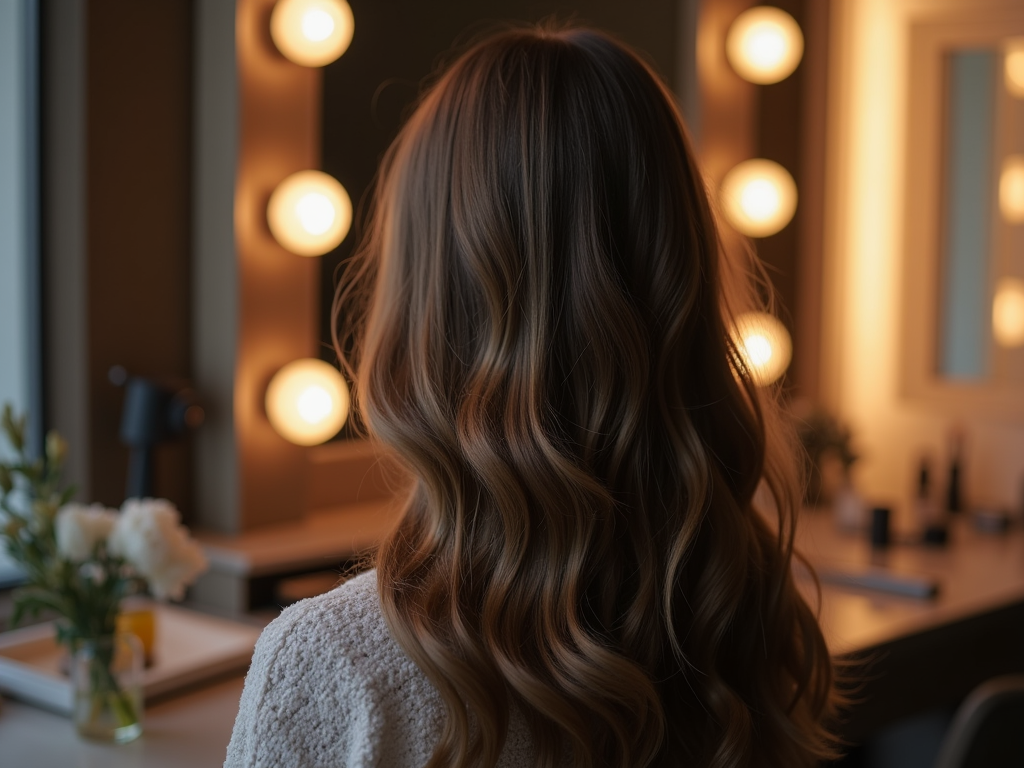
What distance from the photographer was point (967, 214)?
2480 millimetres

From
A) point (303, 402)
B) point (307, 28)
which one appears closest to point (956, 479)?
point (303, 402)

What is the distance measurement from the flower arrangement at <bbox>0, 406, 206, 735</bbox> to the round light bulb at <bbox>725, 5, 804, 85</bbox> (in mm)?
1697

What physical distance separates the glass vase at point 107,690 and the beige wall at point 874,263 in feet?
6.21

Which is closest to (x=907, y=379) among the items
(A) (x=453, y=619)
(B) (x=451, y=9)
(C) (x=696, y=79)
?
(C) (x=696, y=79)

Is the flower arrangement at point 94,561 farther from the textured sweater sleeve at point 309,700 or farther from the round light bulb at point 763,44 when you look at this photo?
the round light bulb at point 763,44

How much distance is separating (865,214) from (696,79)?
24.0 inches

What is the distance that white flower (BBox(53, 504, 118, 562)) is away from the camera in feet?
3.84

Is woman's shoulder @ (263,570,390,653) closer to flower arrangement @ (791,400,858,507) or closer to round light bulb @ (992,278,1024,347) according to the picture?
flower arrangement @ (791,400,858,507)

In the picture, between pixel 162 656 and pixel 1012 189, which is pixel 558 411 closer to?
pixel 162 656

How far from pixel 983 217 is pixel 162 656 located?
2024 mm

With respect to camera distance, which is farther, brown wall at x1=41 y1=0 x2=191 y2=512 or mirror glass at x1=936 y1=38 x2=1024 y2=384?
mirror glass at x1=936 y1=38 x2=1024 y2=384

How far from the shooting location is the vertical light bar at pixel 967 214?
2.44 metres

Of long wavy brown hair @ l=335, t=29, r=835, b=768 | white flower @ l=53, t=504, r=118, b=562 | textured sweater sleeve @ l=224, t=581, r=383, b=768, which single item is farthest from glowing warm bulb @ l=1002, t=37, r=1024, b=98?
textured sweater sleeve @ l=224, t=581, r=383, b=768

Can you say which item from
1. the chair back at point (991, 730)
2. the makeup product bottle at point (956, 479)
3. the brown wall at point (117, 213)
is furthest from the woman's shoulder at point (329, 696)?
the makeup product bottle at point (956, 479)
